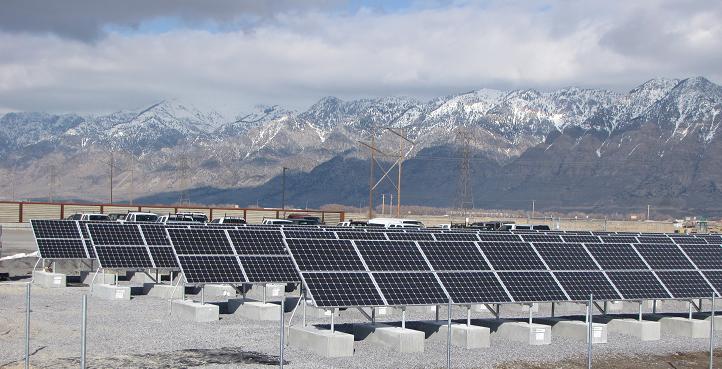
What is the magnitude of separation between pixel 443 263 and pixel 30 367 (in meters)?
9.65

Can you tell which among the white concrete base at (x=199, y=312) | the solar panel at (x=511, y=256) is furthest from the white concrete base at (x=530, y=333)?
the white concrete base at (x=199, y=312)

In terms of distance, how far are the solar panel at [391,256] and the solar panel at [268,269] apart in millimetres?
5074

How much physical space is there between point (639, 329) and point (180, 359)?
11.8 m

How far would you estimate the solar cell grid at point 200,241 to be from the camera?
92.5ft

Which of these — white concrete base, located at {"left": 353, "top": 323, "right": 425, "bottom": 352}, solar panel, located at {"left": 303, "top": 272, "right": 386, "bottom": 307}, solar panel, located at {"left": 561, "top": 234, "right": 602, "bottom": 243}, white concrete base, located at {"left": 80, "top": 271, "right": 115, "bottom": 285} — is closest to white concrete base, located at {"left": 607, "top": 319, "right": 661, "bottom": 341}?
solar panel, located at {"left": 561, "top": 234, "right": 602, "bottom": 243}

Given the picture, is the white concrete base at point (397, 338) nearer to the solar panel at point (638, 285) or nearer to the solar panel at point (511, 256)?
the solar panel at point (511, 256)

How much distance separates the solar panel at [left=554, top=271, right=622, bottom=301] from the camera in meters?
24.8

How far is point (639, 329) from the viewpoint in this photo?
25594 millimetres

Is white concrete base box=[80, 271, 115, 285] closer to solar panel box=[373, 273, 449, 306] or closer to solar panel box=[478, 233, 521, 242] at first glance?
solar panel box=[478, 233, 521, 242]

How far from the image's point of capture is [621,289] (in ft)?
84.0

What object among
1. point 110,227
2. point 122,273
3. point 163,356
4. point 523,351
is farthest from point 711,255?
point 122,273

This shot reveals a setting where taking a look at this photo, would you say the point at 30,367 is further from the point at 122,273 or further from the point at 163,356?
the point at 122,273

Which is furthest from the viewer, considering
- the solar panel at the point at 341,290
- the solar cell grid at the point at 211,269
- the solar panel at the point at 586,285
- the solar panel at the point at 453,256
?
the solar cell grid at the point at 211,269

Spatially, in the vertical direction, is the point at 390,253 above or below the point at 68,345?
above
